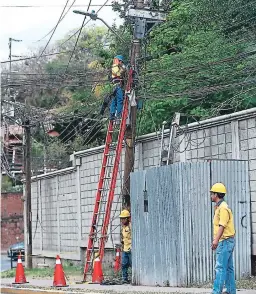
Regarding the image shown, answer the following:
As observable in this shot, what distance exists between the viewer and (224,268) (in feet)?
40.0

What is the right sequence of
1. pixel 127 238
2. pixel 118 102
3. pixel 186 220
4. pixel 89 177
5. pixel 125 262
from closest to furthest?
pixel 186 220
pixel 125 262
pixel 127 238
pixel 118 102
pixel 89 177

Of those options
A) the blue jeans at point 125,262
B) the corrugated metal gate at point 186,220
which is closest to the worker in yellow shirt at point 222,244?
the corrugated metal gate at point 186,220

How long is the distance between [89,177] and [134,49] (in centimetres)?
637

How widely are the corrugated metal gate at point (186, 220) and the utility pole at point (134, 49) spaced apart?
2.28 meters

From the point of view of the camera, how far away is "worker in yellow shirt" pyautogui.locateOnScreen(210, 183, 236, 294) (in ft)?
39.7

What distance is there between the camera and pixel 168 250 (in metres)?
16.1

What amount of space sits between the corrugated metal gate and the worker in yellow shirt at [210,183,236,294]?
3.16 metres

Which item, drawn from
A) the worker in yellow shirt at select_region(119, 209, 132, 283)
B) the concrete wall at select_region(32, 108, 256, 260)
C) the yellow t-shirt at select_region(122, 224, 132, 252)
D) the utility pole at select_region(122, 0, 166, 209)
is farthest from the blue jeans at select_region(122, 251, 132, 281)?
the concrete wall at select_region(32, 108, 256, 260)

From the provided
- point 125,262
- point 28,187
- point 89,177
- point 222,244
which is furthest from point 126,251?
point 28,187

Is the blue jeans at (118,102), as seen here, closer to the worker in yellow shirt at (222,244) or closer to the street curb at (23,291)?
the street curb at (23,291)

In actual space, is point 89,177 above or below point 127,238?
above

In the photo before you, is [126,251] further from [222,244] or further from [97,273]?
[222,244]

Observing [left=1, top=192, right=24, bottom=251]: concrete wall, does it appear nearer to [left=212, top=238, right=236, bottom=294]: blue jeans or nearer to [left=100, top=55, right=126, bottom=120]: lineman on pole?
[left=100, top=55, right=126, bottom=120]: lineman on pole

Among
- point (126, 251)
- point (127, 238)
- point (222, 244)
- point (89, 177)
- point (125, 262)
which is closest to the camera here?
point (222, 244)
